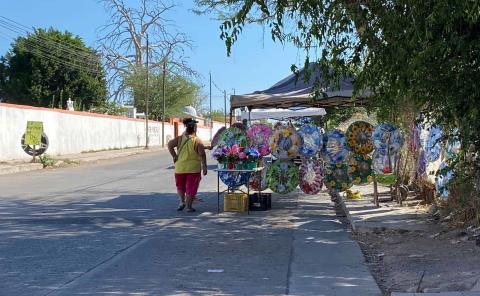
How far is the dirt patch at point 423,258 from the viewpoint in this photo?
218 inches

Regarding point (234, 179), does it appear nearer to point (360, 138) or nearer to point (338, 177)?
point (338, 177)

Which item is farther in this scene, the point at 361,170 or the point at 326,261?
the point at 361,170

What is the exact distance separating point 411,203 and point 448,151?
7.76ft

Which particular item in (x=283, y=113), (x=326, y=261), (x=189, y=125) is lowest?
(x=326, y=261)

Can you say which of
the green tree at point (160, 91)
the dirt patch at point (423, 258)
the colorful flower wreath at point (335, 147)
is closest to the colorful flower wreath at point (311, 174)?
A: the colorful flower wreath at point (335, 147)

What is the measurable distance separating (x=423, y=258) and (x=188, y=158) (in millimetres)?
5309

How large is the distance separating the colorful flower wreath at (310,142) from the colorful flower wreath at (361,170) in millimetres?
689

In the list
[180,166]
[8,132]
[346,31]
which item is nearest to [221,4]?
[180,166]

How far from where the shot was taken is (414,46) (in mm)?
5594

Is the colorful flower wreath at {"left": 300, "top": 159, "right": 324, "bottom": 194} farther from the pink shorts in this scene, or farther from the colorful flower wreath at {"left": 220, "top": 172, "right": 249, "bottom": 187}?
the pink shorts

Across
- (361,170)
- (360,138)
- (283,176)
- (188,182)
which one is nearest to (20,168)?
(188,182)

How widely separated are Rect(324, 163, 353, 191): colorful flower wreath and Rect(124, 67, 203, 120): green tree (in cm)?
5218

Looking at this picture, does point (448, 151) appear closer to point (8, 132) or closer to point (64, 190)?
A: point (64, 190)

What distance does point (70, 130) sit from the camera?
32.5 metres
